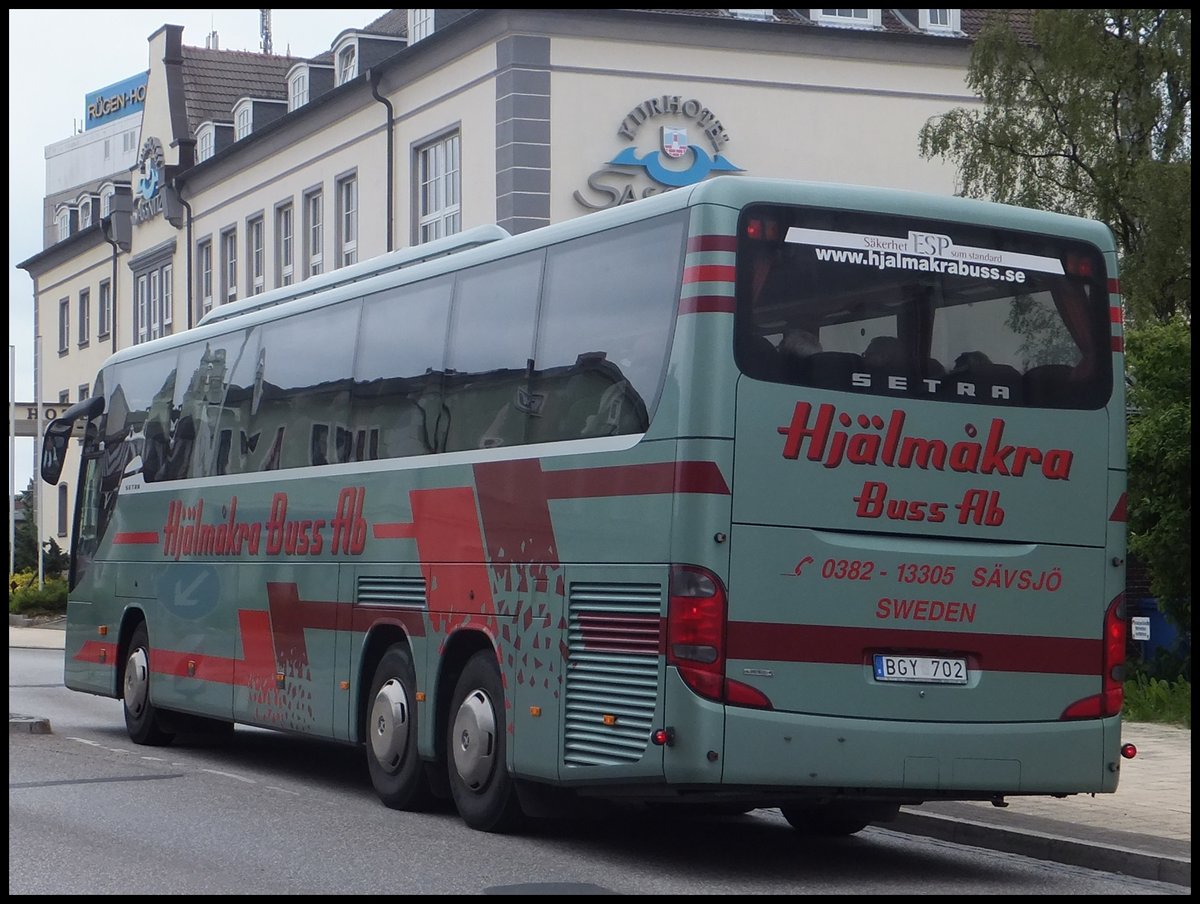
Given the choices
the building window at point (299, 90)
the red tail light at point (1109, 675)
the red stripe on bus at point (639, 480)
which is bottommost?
the red tail light at point (1109, 675)

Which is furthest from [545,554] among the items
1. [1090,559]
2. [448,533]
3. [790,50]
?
[790,50]

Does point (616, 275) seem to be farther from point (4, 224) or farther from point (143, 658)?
point (143, 658)

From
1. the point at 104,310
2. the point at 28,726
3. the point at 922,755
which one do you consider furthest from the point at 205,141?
the point at 922,755

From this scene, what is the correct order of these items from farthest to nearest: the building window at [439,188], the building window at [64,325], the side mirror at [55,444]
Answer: the building window at [64,325], the building window at [439,188], the side mirror at [55,444]

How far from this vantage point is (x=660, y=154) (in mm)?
35125

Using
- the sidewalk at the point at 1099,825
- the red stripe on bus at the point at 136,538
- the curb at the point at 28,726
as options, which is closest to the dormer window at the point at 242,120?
the red stripe on bus at the point at 136,538

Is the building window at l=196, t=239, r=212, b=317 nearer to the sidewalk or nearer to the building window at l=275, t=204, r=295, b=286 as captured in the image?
the building window at l=275, t=204, r=295, b=286

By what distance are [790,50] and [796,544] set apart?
2782 cm

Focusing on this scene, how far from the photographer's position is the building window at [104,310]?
195ft

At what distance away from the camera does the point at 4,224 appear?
10609 millimetres

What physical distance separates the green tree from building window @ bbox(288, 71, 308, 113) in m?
19.4

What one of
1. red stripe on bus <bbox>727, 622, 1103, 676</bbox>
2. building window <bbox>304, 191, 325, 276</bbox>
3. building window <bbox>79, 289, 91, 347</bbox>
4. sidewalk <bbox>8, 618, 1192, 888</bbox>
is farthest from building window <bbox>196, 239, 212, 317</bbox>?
red stripe on bus <bbox>727, 622, 1103, 676</bbox>

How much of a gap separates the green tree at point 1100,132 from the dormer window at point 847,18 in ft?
28.3

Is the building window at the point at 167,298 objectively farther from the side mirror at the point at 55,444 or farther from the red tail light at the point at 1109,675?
the red tail light at the point at 1109,675
